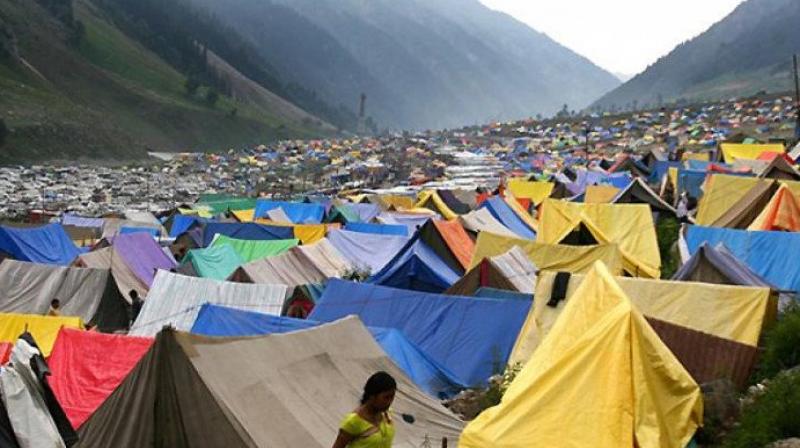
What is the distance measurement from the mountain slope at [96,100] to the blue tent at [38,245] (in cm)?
5834

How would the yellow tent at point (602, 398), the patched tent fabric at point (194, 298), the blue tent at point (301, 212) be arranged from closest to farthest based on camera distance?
the yellow tent at point (602, 398)
the patched tent fabric at point (194, 298)
the blue tent at point (301, 212)

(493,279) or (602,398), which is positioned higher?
(602,398)

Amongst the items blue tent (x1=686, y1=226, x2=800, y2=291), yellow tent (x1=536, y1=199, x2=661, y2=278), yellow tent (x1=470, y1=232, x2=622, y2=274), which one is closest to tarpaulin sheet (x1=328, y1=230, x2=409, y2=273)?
yellow tent (x1=536, y1=199, x2=661, y2=278)

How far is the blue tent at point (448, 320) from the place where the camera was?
12.9 metres

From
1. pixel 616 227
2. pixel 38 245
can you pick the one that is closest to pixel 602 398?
pixel 616 227

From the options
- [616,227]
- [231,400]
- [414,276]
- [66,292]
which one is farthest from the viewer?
[616,227]

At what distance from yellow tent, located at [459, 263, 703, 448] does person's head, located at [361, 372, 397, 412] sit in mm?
2402

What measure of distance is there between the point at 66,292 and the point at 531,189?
25501mm

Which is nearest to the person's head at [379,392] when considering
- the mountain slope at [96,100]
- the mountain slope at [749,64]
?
the mountain slope at [96,100]

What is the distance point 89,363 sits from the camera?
1105 centimetres

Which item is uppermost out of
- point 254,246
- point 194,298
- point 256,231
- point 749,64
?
point 194,298

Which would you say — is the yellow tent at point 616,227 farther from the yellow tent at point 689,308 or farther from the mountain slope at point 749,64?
the mountain slope at point 749,64

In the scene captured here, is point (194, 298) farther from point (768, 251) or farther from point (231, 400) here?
point (768, 251)

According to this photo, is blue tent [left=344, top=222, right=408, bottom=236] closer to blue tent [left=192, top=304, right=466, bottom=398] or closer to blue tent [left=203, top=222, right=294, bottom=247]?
blue tent [left=203, top=222, right=294, bottom=247]
